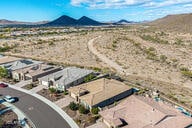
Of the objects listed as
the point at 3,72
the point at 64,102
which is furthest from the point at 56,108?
the point at 3,72

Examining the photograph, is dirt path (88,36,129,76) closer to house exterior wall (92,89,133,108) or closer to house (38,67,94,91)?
house (38,67,94,91)

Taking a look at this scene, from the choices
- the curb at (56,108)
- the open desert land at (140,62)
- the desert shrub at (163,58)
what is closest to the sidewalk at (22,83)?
the curb at (56,108)

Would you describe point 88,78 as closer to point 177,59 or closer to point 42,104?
point 42,104

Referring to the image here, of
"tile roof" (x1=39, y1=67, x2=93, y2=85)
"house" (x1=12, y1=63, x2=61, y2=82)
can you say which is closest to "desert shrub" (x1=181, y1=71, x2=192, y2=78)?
"tile roof" (x1=39, y1=67, x2=93, y2=85)

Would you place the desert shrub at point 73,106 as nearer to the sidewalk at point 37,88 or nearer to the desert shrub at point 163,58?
the sidewalk at point 37,88

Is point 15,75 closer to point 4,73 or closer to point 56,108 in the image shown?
point 4,73

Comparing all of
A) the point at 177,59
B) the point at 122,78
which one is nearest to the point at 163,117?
the point at 122,78
